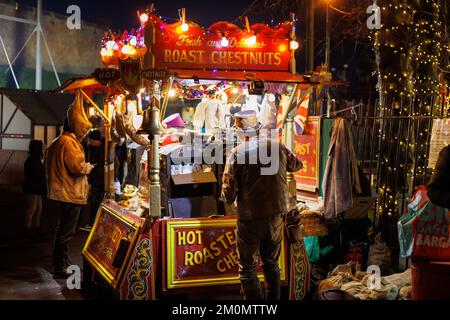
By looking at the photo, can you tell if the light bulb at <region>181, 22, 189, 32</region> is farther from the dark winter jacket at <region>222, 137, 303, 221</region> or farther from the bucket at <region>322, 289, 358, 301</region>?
the bucket at <region>322, 289, 358, 301</region>

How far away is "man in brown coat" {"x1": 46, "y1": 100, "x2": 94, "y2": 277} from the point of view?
7555 millimetres

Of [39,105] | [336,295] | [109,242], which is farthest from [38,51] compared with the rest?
[336,295]

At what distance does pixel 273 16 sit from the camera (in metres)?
16.9

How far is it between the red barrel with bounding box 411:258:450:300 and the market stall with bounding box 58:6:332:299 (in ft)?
5.62

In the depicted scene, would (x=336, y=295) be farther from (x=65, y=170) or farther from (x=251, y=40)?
(x=65, y=170)

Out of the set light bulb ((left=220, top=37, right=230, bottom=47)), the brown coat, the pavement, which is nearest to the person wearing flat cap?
light bulb ((left=220, top=37, right=230, bottom=47))

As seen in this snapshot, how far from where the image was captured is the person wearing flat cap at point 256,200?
5789 millimetres

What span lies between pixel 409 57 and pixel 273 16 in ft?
28.3

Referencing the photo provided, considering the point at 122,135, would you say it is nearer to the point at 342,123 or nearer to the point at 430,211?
the point at 342,123

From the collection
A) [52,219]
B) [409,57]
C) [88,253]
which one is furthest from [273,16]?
[88,253]

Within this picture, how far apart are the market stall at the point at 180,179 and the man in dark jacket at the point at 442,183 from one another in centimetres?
234

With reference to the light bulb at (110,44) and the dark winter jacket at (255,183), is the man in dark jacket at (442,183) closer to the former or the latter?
the dark winter jacket at (255,183)

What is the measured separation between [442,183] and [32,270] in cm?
645

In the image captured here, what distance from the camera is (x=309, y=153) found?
8969 millimetres
